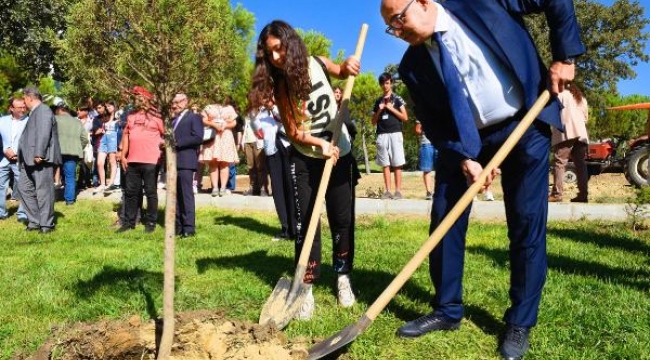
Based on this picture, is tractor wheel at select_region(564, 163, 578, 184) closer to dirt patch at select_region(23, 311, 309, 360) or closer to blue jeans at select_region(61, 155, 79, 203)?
blue jeans at select_region(61, 155, 79, 203)

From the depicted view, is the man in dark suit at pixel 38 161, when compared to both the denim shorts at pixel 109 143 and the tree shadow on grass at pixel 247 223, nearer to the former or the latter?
the tree shadow on grass at pixel 247 223

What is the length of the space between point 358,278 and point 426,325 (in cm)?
138

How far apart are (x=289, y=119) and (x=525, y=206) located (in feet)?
5.30

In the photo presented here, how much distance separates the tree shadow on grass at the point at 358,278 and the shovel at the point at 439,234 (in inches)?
31.2

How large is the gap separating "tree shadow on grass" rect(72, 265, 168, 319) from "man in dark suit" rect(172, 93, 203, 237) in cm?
233

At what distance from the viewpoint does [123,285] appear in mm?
4527

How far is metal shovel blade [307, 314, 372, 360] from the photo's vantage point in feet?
9.91

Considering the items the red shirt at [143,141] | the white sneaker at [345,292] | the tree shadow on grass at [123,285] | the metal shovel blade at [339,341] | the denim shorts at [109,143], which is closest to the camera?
the metal shovel blade at [339,341]

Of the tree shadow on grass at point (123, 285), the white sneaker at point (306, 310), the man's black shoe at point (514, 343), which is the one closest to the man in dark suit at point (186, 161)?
the tree shadow on grass at point (123, 285)

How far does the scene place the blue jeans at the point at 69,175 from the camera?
420 inches

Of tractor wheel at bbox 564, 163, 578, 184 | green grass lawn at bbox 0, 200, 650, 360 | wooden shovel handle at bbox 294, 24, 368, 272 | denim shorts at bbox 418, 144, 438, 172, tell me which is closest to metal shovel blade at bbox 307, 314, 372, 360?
green grass lawn at bbox 0, 200, 650, 360

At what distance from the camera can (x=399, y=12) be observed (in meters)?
2.96

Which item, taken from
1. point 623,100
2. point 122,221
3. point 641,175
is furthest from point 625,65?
point 122,221

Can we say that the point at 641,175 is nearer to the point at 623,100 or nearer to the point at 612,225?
the point at 612,225
